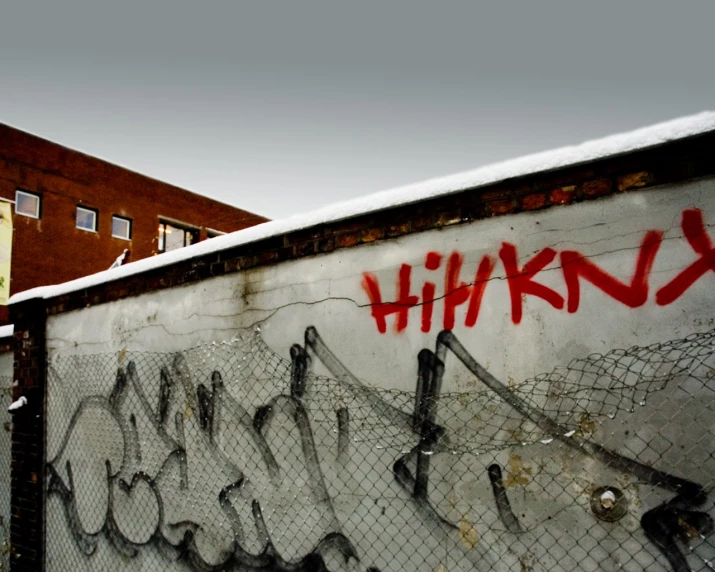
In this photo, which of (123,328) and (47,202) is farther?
(47,202)

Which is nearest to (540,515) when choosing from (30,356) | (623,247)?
(623,247)

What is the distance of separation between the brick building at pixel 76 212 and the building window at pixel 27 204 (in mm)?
28

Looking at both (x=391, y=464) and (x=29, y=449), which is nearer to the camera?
(x=391, y=464)

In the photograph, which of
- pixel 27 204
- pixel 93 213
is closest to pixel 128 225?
pixel 93 213

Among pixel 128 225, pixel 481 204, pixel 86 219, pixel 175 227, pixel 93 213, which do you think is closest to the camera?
pixel 481 204

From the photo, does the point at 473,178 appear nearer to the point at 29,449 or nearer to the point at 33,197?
the point at 29,449

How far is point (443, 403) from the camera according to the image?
278cm

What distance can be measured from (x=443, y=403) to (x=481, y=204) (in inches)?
39.2

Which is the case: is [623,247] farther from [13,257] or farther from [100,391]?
[13,257]

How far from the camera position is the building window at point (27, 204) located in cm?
1788

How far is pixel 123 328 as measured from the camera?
4.38 m

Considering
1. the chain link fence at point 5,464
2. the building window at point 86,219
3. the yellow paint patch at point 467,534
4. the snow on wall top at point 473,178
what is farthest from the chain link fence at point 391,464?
the building window at point 86,219

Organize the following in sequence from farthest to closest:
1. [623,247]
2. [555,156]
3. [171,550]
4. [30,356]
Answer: [30,356]
[171,550]
[555,156]
[623,247]

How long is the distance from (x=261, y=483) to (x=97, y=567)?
1.95 m
